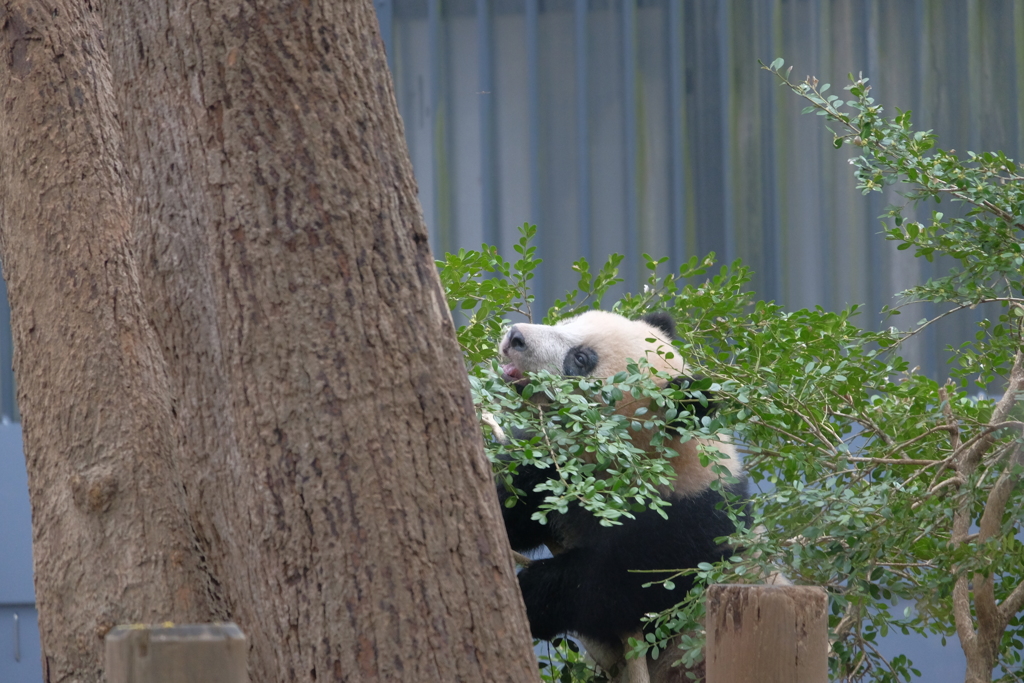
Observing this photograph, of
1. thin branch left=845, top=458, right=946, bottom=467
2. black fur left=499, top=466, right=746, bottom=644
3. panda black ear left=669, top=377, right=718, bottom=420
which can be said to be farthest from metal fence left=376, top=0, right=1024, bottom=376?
thin branch left=845, top=458, right=946, bottom=467

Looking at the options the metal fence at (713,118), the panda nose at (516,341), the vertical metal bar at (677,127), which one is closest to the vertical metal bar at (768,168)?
the metal fence at (713,118)

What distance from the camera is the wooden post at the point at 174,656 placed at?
708 millimetres

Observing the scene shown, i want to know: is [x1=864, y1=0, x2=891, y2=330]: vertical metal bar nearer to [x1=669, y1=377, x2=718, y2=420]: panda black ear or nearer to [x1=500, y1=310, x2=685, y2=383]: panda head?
[x1=500, y1=310, x2=685, y2=383]: panda head

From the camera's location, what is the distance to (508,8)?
443 cm

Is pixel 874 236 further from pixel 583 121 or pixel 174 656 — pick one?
pixel 174 656

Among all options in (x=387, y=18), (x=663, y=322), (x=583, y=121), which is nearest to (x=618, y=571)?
(x=663, y=322)

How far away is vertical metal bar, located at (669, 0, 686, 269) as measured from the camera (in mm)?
4277

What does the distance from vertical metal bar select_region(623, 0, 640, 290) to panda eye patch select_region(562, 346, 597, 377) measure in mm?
1951

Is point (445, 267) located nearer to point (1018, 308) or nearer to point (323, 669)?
point (1018, 308)

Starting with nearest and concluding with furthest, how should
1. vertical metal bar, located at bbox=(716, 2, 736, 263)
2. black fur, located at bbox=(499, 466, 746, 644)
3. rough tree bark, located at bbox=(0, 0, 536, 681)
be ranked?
1. rough tree bark, located at bbox=(0, 0, 536, 681)
2. black fur, located at bbox=(499, 466, 746, 644)
3. vertical metal bar, located at bbox=(716, 2, 736, 263)

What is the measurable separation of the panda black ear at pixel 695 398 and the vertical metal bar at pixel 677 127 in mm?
2338

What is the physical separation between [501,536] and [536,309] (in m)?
3.36

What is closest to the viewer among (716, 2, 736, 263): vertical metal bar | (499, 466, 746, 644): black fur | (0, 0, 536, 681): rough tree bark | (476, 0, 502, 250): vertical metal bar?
(0, 0, 536, 681): rough tree bark

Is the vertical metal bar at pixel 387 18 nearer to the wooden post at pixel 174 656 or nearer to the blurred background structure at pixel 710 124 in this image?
the blurred background structure at pixel 710 124
